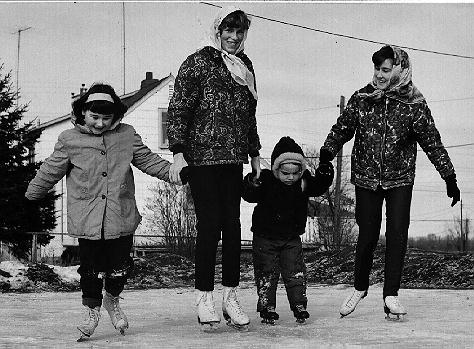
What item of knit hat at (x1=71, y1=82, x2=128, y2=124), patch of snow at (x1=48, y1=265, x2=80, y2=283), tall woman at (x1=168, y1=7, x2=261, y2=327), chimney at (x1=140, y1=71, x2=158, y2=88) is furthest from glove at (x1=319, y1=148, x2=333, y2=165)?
chimney at (x1=140, y1=71, x2=158, y2=88)

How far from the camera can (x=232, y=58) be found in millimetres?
4996

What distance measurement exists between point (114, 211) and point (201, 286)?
2.09ft

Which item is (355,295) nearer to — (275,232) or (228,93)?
(275,232)

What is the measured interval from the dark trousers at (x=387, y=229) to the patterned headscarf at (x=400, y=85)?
567 mm

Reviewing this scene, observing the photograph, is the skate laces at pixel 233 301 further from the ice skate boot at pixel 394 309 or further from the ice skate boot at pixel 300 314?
the ice skate boot at pixel 394 309

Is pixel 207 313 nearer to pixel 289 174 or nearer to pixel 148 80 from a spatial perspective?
pixel 289 174

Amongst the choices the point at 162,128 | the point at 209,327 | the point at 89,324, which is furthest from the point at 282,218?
the point at 162,128

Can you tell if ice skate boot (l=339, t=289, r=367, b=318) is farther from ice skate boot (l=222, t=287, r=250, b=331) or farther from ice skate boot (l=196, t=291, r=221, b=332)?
ice skate boot (l=196, t=291, r=221, b=332)

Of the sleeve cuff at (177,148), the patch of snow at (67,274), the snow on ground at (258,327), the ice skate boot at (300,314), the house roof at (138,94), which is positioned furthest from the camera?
the house roof at (138,94)

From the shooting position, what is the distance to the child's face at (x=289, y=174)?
211 inches

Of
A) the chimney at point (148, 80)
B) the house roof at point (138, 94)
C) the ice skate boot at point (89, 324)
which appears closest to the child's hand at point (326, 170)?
the ice skate boot at point (89, 324)

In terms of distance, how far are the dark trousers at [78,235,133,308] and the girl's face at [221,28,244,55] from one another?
4.09 ft

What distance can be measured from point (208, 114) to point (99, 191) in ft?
2.47

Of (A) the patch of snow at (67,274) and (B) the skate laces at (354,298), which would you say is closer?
(B) the skate laces at (354,298)
